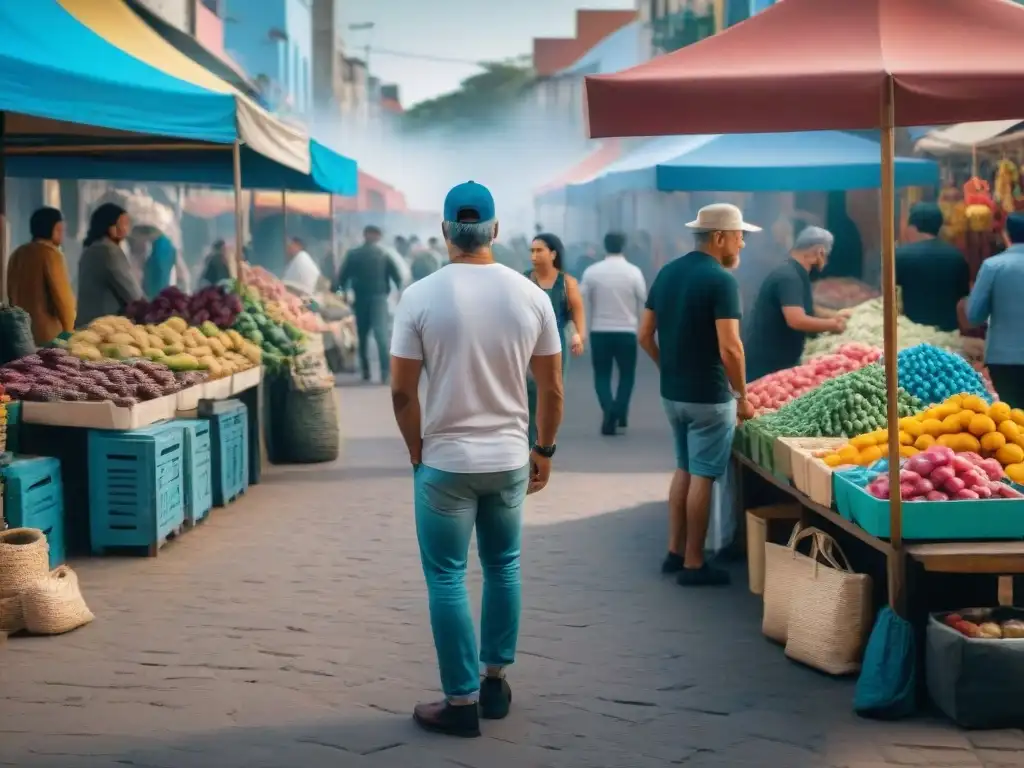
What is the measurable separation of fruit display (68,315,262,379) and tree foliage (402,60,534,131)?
83630 mm

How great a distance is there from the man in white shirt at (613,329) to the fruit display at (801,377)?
5420 millimetres

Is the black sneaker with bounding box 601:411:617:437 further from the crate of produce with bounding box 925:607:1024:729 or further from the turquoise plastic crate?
the crate of produce with bounding box 925:607:1024:729

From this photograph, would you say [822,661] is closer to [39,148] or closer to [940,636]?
[940,636]

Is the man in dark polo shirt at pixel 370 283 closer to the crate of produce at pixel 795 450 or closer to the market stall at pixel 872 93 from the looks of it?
the crate of produce at pixel 795 450

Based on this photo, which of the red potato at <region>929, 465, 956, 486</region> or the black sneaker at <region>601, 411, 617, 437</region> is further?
the black sneaker at <region>601, 411, 617, 437</region>

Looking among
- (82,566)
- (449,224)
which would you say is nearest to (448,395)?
(449,224)

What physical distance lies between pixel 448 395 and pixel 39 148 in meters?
10.5

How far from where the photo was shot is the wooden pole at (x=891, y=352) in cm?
550

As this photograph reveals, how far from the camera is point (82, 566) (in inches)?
325

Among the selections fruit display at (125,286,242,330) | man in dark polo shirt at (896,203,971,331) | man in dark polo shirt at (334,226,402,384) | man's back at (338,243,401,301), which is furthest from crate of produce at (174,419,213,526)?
man's back at (338,243,401,301)

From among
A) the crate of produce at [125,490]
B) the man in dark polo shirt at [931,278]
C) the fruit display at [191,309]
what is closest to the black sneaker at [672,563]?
the crate of produce at [125,490]

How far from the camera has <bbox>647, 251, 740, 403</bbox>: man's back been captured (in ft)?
24.6

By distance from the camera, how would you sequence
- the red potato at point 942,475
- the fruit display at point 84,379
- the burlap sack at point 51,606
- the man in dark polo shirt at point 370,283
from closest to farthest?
the red potato at point 942,475, the burlap sack at point 51,606, the fruit display at point 84,379, the man in dark polo shirt at point 370,283

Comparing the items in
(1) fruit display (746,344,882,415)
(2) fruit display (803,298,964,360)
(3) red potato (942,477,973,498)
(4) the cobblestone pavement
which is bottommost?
(4) the cobblestone pavement
